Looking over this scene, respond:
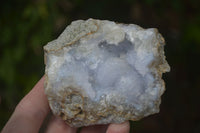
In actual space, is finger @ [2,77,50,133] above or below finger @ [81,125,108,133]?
above

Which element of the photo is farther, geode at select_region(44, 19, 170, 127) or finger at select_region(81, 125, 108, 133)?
finger at select_region(81, 125, 108, 133)

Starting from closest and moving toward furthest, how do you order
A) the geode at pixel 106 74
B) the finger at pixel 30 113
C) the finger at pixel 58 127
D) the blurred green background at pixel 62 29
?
1. the geode at pixel 106 74
2. the finger at pixel 30 113
3. the finger at pixel 58 127
4. the blurred green background at pixel 62 29

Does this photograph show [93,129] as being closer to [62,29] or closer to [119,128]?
[119,128]

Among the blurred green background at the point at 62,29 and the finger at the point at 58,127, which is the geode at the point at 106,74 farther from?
the blurred green background at the point at 62,29

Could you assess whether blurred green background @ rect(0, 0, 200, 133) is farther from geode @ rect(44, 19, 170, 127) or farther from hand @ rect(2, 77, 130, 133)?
geode @ rect(44, 19, 170, 127)

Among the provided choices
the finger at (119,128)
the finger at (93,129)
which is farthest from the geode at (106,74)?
the finger at (93,129)

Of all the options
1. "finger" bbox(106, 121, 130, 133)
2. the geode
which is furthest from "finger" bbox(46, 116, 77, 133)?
"finger" bbox(106, 121, 130, 133)

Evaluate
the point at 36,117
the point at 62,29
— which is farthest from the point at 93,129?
the point at 62,29

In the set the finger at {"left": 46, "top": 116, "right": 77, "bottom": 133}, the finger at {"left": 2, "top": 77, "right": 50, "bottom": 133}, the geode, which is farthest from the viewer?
the finger at {"left": 46, "top": 116, "right": 77, "bottom": 133}
